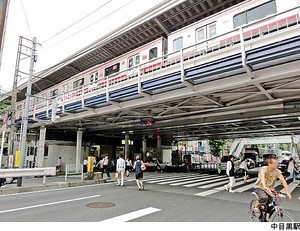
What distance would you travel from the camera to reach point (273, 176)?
4699mm

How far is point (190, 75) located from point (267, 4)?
4474 millimetres

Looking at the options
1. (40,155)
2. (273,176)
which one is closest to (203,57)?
(273,176)

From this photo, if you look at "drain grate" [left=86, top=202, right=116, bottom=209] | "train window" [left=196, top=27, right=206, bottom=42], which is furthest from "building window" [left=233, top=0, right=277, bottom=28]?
"drain grate" [left=86, top=202, right=116, bottom=209]

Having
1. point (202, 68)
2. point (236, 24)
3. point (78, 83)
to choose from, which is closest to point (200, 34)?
point (236, 24)

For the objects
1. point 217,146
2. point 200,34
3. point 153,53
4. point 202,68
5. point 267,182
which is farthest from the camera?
point 217,146

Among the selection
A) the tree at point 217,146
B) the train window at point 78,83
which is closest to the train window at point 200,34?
the train window at point 78,83

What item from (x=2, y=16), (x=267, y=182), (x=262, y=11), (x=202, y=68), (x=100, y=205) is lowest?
(x=100, y=205)

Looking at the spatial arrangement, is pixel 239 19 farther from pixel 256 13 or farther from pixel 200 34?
pixel 200 34

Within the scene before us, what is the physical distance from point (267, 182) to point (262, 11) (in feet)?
26.6

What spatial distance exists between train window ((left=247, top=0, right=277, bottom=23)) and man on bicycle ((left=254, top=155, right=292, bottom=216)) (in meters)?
7.45

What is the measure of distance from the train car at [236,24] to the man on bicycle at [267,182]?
5308 millimetres

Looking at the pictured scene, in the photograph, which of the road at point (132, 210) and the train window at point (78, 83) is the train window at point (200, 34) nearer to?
the road at point (132, 210)

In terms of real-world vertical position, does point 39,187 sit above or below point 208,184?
above

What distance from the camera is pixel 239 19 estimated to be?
33.7 ft
